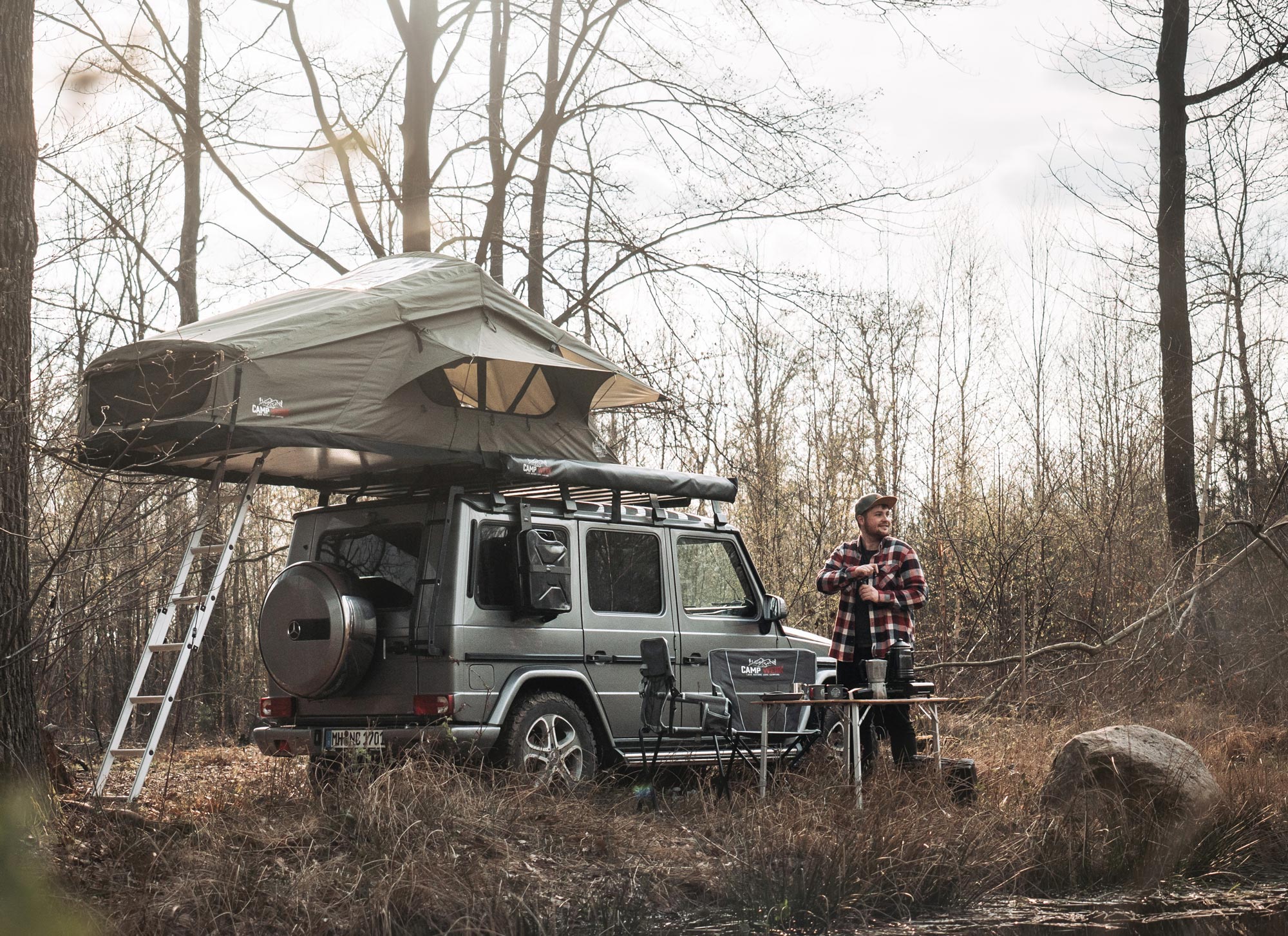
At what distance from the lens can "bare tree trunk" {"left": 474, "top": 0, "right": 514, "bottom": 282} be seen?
14.7 metres

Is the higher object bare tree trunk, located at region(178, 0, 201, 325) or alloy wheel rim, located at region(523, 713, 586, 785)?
bare tree trunk, located at region(178, 0, 201, 325)

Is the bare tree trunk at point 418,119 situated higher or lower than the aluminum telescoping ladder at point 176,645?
higher

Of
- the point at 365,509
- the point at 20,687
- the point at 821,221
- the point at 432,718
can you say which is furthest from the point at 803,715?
the point at 821,221

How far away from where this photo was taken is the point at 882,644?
7.98 m

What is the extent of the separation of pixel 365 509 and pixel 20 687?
2.29 metres

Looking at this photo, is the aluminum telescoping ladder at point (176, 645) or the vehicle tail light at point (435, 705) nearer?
the aluminum telescoping ladder at point (176, 645)

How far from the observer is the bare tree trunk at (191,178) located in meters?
14.9

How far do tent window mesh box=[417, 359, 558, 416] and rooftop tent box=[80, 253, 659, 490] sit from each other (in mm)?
10

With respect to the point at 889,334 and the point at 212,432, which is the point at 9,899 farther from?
the point at 889,334

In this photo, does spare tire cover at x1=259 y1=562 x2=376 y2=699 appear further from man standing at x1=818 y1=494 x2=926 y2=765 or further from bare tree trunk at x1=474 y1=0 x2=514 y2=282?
bare tree trunk at x1=474 y1=0 x2=514 y2=282

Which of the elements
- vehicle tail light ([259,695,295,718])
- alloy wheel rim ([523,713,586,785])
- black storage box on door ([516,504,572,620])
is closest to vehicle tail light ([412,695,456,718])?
alloy wheel rim ([523,713,586,785])

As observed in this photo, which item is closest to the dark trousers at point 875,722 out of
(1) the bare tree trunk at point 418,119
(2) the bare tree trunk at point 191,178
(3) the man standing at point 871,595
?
(3) the man standing at point 871,595

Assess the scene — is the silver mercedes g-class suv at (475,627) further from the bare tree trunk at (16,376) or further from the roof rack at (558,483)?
the bare tree trunk at (16,376)

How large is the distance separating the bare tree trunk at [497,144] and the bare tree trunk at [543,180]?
1.22 feet
